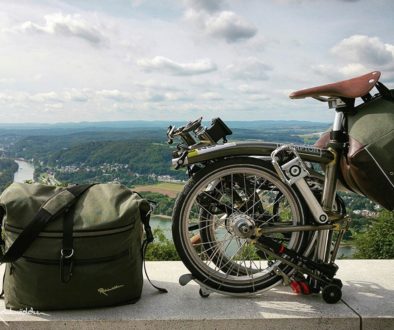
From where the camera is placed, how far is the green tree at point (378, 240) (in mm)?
5750

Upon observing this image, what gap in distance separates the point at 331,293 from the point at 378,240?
3.54 metres

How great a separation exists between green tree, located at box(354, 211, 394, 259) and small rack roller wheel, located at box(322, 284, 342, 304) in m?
3.25

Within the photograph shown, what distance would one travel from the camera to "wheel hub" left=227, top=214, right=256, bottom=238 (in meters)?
2.71

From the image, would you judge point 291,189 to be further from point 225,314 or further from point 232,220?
point 225,314

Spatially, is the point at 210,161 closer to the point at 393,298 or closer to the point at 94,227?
the point at 94,227

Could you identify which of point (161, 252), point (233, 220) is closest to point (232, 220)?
point (233, 220)

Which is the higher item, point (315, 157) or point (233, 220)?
→ point (315, 157)

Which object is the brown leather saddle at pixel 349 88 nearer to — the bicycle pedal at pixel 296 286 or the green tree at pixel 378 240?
A: the bicycle pedal at pixel 296 286

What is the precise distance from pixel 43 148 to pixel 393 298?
73698mm

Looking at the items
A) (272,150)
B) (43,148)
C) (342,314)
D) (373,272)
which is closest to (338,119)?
(272,150)

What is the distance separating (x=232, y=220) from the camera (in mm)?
2766

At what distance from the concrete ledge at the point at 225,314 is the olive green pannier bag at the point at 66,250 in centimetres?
9

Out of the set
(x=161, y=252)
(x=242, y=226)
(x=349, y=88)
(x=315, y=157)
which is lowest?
(x=161, y=252)

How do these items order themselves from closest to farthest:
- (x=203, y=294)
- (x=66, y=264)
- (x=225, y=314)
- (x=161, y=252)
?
1. (x=66, y=264)
2. (x=225, y=314)
3. (x=203, y=294)
4. (x=161, y=252)
